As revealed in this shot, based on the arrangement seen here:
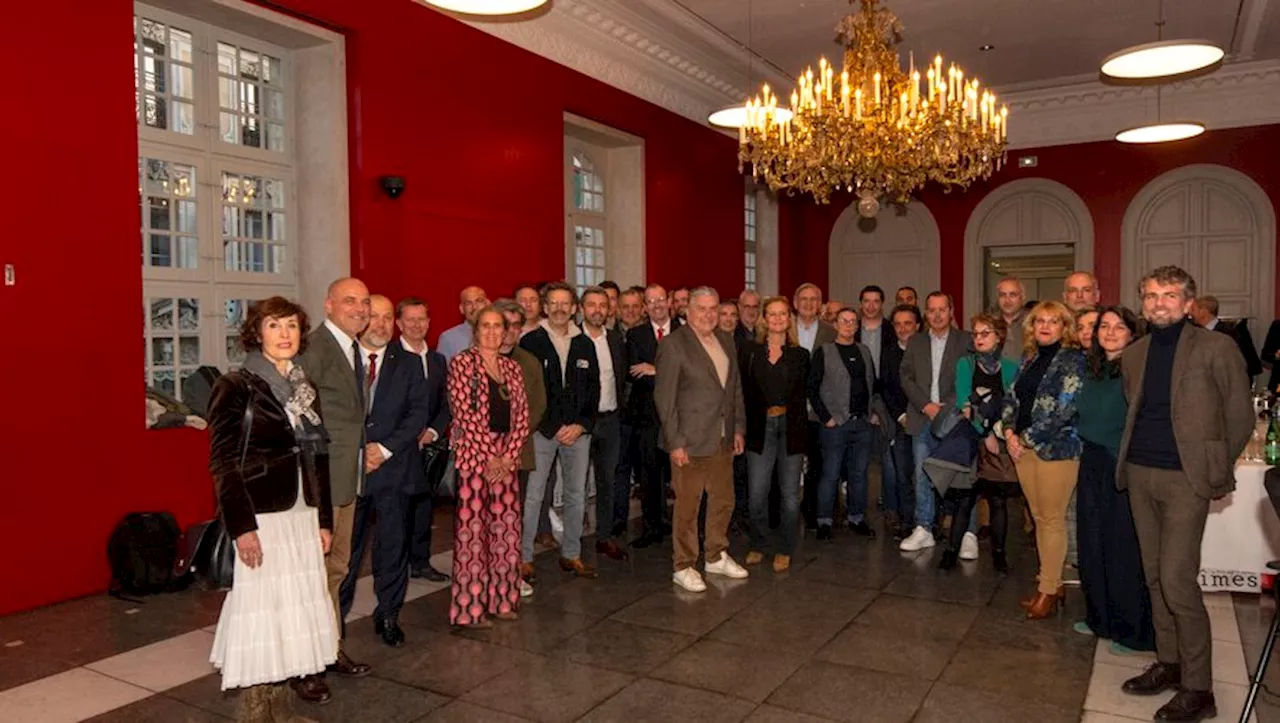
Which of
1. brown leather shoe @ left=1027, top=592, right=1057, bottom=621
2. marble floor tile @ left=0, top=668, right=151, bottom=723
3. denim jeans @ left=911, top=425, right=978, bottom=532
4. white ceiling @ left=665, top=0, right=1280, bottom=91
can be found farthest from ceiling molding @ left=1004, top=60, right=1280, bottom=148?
marble floor tile @ left=0, top=668, right=151, bottom=723

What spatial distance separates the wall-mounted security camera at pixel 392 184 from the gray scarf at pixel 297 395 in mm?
3262

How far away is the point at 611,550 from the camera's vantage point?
220 inches

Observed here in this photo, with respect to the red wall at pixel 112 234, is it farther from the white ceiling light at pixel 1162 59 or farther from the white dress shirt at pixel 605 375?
the white ceiling light at pixel 1162 59

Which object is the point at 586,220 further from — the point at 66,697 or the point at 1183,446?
the point at 1183,446

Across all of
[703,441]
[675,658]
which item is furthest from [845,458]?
[675,658]

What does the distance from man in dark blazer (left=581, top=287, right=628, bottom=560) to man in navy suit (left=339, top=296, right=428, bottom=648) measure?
5.27 ft

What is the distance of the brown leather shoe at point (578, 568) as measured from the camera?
5.20 metres

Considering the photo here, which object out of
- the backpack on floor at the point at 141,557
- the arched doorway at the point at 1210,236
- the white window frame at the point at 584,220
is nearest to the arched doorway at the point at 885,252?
the arched doorway at the point at 1210,236

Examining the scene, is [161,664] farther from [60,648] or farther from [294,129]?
[294,129]

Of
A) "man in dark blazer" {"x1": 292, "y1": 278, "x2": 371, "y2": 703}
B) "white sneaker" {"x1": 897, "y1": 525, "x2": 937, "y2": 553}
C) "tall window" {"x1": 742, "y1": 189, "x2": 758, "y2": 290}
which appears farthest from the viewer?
"tall window" {"x1": 742, "y1": 189, "x2": 758, "y2": 290}

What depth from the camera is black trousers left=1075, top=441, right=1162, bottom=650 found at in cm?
392

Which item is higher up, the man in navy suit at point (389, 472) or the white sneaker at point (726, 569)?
the man in navy suit at point (389, 472)

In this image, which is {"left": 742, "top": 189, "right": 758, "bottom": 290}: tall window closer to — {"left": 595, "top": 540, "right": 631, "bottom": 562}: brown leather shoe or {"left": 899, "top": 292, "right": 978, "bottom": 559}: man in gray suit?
{"left": 899, "top": 292, "right": 978, "bottom": 559}: man in gray suit

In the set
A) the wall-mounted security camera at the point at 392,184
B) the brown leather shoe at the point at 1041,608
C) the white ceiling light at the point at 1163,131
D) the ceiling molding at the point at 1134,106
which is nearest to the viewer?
the brown leather shoe at the point at 1041,608
